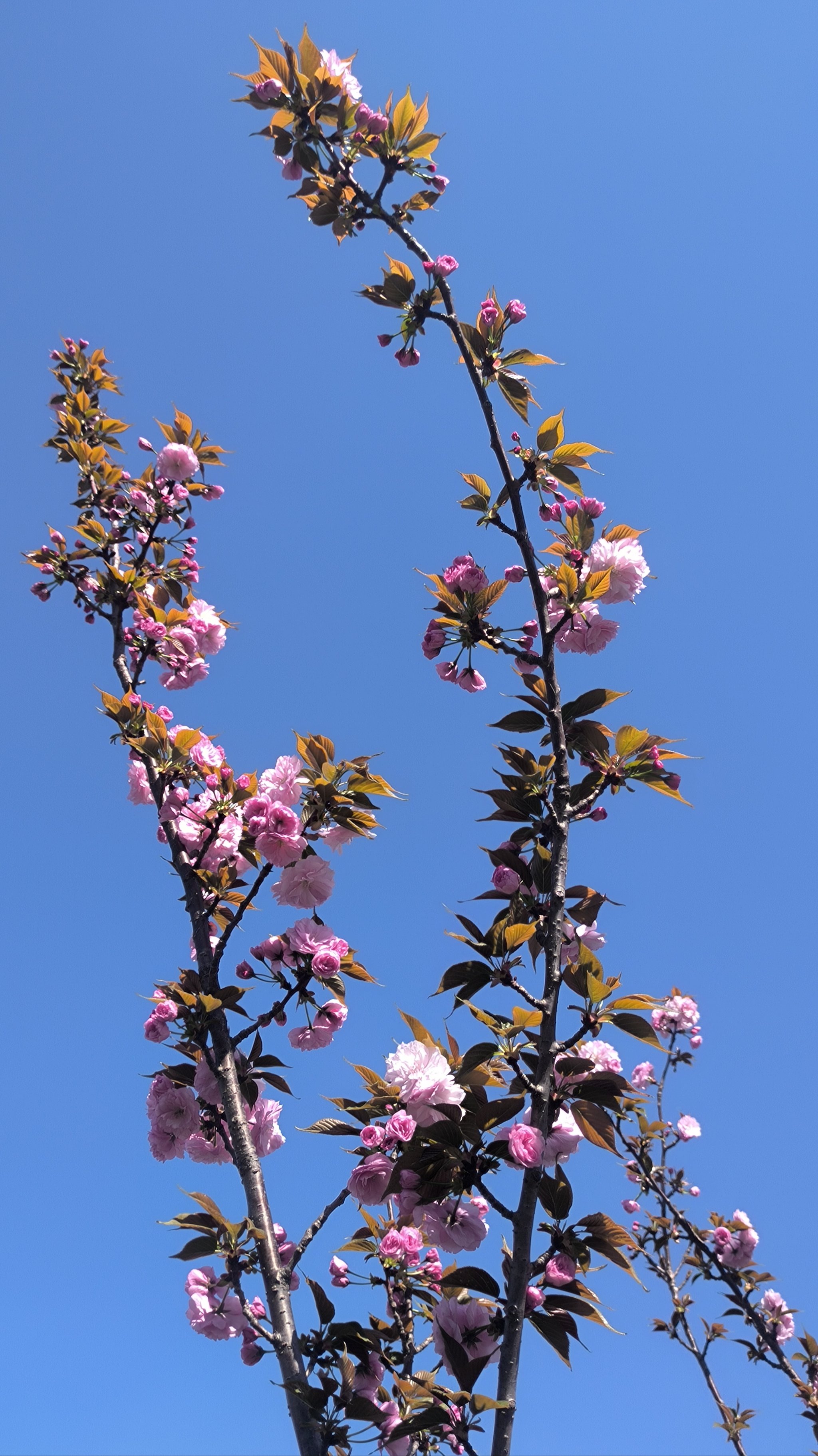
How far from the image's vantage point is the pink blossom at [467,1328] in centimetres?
199

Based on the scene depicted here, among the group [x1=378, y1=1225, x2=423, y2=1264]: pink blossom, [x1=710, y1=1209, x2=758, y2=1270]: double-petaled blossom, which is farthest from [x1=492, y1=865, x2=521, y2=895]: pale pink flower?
[x1=710, y1=1209, x2=758, y2=1270]: double-petaled blossom

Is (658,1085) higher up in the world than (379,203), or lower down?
lower down

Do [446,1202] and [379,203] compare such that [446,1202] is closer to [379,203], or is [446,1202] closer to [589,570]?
[589,570]

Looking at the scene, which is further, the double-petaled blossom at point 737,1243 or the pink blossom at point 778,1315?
the double-petaled blossom at point 737,1243

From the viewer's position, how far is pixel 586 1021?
2119 millimetres

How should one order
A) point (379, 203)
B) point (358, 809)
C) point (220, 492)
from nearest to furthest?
point (358, 809) → point (379, 203) → point (220, 492)

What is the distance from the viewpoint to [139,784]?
3.41m

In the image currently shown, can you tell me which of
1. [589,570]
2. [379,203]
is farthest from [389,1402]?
[379,203]

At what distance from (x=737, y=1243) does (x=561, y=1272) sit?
6.32 metres

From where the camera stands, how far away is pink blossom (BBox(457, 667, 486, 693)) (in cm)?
294

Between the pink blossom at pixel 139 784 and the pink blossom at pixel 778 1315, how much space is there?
590 cm

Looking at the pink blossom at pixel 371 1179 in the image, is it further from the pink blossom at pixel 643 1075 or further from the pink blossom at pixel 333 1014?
the pink blossom at pixel 643 1075

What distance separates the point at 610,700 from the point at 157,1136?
208 cm

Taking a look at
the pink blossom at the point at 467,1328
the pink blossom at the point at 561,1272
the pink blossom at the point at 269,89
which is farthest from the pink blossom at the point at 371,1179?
the pink blossom at the point at 269,89
